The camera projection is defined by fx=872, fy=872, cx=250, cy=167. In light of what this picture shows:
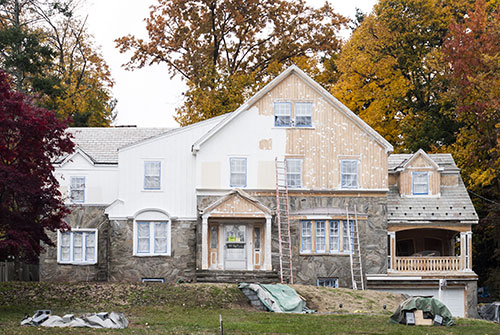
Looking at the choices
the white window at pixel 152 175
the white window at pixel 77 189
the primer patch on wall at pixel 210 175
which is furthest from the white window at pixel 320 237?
the white window at pixel 77 189

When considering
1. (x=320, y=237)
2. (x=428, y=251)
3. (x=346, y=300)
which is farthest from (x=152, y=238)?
(x=428, y=251)

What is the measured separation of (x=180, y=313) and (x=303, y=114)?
14.0 m

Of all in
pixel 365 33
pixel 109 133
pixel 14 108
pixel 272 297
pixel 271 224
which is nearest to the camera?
pixel 14 108

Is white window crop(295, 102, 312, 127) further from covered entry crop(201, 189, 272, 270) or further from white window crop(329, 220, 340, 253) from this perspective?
white window crop(329, 220, 340, 253)

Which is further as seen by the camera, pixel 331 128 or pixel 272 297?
pixel 331 128

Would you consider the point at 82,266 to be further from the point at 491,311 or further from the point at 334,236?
the point at 491,311

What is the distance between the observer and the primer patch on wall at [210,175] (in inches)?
1532

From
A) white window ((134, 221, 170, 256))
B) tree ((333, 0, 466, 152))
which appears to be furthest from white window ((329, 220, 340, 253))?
tree ((333, 0, 466, 152))

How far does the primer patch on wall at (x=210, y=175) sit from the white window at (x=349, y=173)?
5.60m

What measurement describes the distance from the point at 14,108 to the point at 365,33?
28078mm

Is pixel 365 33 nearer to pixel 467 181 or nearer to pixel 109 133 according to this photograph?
pixel 467 181

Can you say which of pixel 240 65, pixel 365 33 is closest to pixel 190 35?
pixel 240 65

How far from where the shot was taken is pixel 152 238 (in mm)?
39219

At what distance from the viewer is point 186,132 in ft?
132
